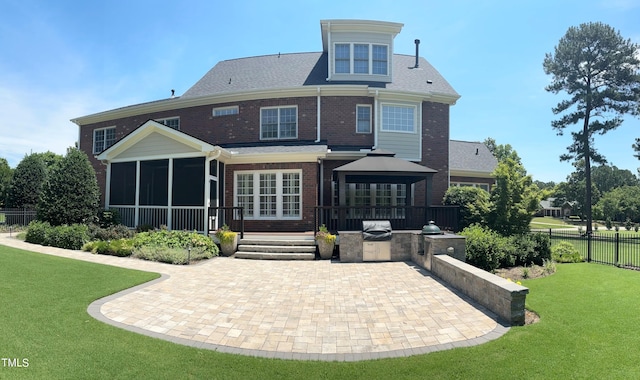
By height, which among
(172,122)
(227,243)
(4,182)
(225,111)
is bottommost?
(227,243)

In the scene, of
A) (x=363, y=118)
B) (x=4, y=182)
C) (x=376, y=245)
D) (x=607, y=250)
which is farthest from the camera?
(x=4, y=182)

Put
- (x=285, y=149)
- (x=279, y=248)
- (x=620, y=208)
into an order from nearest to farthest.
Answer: (x=279, y=248)
(x=285, y=149)
(x=620, y=208)

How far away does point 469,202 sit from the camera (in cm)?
1429

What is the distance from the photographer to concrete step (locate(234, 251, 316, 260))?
1037 centimetres

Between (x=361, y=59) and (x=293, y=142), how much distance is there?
19.9 feet

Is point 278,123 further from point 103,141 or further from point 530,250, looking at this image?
point 103,141

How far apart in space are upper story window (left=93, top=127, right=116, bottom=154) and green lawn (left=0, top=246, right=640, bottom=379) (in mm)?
16516

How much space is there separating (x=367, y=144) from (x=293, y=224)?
5456mm

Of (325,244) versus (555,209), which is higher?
(325,244)

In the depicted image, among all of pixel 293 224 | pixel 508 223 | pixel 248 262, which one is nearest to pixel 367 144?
pixel 293 224

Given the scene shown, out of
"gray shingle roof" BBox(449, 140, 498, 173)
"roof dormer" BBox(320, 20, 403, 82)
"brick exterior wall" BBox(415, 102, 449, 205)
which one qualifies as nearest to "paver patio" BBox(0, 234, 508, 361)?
"brick exterior wall" BBox(415, 102, 449, 205)

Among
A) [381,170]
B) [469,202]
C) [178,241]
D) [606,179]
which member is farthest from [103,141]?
[606,179]

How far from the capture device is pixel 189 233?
1134 centimetres

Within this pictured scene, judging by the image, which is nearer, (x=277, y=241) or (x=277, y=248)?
(x=277, y=248)
